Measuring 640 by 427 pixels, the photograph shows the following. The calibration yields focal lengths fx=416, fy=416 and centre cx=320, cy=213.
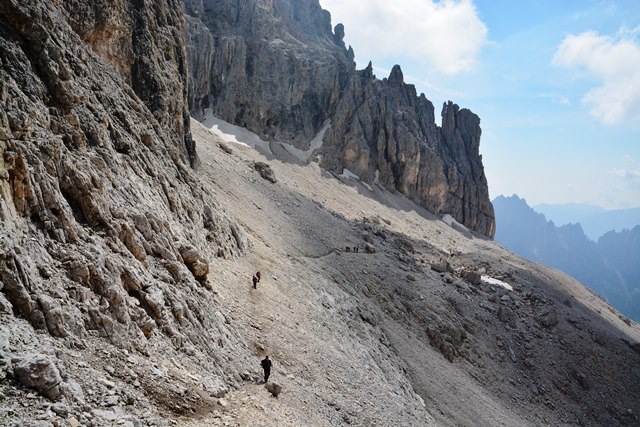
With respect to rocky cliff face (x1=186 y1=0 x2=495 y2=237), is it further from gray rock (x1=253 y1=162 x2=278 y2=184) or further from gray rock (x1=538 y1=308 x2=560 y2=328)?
gray rock (x1=538 y1=308 x2=560 y2=328)

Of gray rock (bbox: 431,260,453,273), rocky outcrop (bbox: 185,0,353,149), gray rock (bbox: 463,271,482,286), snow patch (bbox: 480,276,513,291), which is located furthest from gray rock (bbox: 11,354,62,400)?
rocky outcrop (bbox: 185,0,353,149)

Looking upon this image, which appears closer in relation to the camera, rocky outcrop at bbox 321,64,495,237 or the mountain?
the mountain

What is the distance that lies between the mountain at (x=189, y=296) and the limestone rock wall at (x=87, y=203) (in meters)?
0.07

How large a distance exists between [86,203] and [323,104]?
8997 cm

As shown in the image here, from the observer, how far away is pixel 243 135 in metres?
83.1

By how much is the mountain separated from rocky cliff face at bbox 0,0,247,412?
7 cm

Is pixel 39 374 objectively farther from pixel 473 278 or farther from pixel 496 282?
pixel 496 282

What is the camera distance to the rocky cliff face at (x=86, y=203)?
36.0ft

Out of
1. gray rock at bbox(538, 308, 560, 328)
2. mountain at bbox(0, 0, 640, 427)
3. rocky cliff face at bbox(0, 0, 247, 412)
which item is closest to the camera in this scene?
mountain at bbox(0, 0, 640, 427)

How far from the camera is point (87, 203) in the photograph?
1415cm

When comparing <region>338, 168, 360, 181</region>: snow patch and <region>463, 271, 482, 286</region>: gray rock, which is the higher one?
<region>338, 168, 360, 181</region>: snow patch

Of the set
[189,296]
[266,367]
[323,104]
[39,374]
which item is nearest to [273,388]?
[266,367]

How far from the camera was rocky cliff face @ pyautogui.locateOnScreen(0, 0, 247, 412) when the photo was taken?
1098 centimetres

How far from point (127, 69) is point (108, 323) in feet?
65.8
